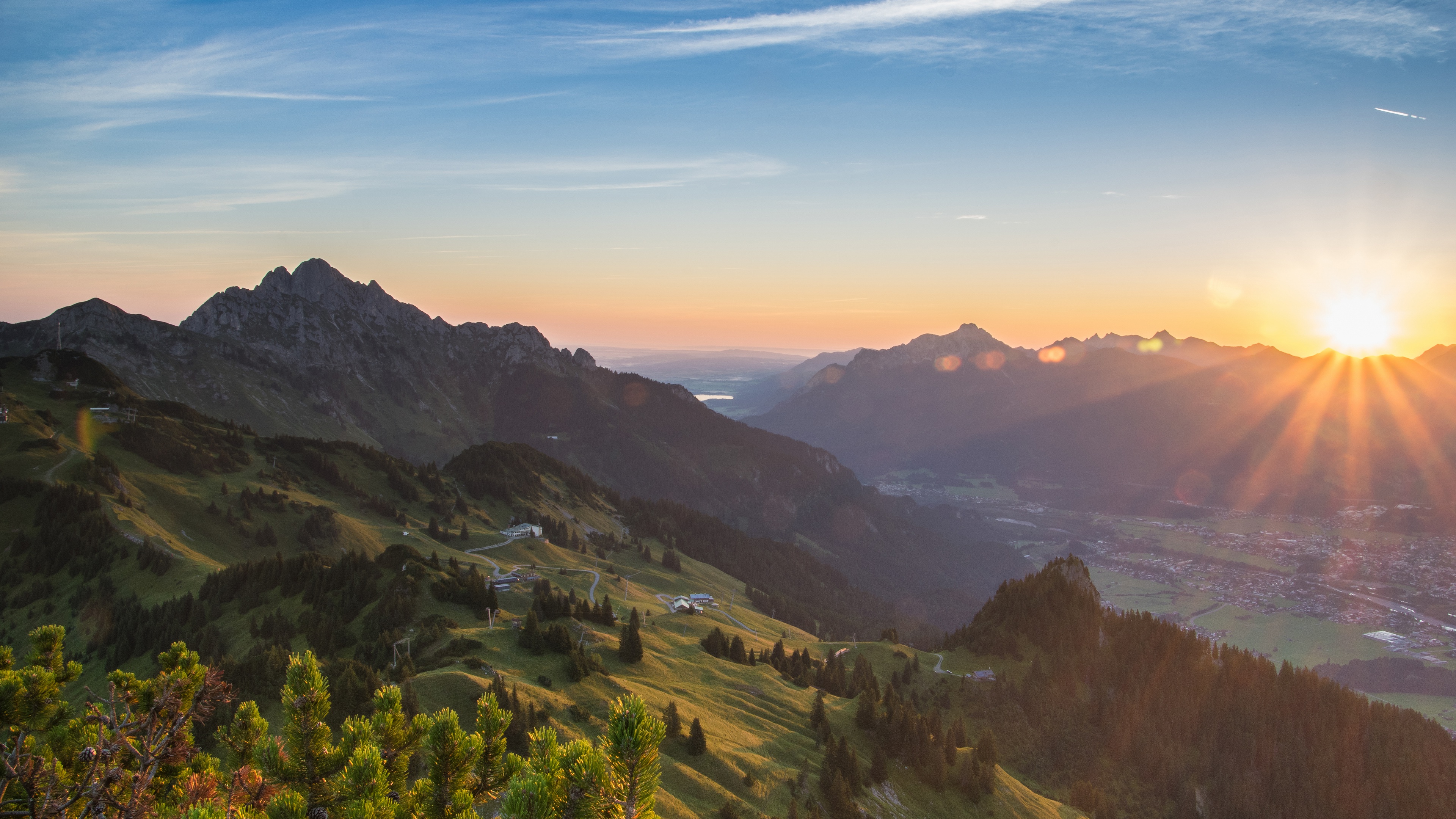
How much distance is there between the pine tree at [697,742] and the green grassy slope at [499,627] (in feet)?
4.19

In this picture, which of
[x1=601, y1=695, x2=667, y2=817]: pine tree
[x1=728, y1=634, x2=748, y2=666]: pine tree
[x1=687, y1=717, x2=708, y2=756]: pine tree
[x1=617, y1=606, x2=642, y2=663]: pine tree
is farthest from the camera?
[x1=728, y1=634, x2=748, y2=666]: pine tree

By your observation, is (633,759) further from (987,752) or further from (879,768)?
(987,752)

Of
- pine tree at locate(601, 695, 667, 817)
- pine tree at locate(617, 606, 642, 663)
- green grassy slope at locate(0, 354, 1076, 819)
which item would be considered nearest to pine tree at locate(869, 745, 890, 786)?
green grassy slope at locate(0, 354, 1076, 819)

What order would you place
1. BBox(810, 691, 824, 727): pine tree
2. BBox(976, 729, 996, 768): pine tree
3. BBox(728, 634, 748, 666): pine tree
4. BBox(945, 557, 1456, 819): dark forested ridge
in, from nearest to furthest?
BBox(810, 691, 824, 727): pine tree
BBox(976, 729, 996, 768): pine tree
BBox(728, 634, 748, 666): pine tree
BBox(945, 557, 1456, 819): dark forested ridge

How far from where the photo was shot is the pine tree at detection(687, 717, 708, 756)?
2773 inches

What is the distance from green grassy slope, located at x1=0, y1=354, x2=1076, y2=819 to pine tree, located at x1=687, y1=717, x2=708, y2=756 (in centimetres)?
128

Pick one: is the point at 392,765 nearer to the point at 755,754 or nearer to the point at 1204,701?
the point at 755,754

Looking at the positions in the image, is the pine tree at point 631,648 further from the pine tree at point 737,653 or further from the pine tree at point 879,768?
the pine tree at point 879,768

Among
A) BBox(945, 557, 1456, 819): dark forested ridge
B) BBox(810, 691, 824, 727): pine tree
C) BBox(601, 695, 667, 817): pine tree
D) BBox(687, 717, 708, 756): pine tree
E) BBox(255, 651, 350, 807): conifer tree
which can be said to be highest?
BBox(601, 695, 667, 817): pine tree

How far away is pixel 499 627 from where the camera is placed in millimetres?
92000

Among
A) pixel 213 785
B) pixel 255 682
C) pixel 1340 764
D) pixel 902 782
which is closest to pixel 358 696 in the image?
pixel 255 682

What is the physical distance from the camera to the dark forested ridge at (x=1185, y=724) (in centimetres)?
14438

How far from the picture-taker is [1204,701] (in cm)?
16975

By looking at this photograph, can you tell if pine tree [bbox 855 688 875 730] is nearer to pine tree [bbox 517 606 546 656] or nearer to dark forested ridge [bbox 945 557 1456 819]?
pine tree [bbox 517 606 546 656]
